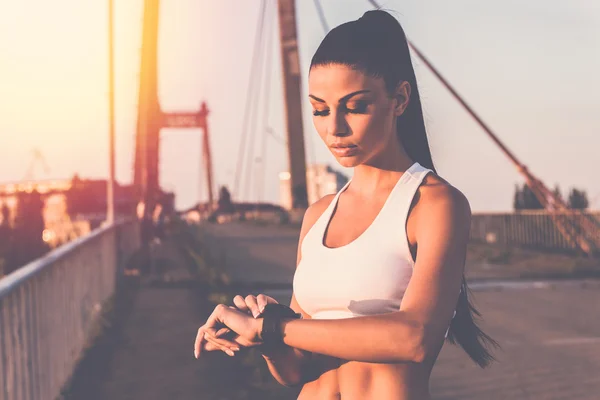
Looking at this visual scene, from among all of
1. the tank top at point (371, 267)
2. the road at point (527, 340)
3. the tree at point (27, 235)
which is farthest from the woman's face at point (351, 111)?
the tree at point (27, 235)

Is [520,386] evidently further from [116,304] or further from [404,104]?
→ [116,304]

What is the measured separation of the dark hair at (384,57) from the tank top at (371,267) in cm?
12

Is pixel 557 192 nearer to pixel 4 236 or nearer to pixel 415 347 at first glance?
pixel 4 236

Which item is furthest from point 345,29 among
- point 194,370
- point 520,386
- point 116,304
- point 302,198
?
point 302,198

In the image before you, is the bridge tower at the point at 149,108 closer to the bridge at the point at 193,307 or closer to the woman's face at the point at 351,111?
the bridge at the point at 193,307

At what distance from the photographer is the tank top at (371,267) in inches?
78.8

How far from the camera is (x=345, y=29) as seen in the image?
6.91 ft

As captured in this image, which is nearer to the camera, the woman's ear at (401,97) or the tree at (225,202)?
the woman's ear at (401,97)

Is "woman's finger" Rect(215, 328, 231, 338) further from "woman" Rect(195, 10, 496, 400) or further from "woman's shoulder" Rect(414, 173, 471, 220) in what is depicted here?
"woman's shoulder" Rect(414, 173, 471, 220)

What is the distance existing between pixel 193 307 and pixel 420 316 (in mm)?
11549

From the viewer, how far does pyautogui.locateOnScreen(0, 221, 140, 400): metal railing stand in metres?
5.38

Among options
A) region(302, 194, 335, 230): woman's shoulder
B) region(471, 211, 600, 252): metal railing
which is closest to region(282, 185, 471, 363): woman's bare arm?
region(302, 194, 335, 230): woman's shoulder

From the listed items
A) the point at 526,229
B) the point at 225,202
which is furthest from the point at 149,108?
the point at 225,202

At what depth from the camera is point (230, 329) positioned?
2.12 metres
